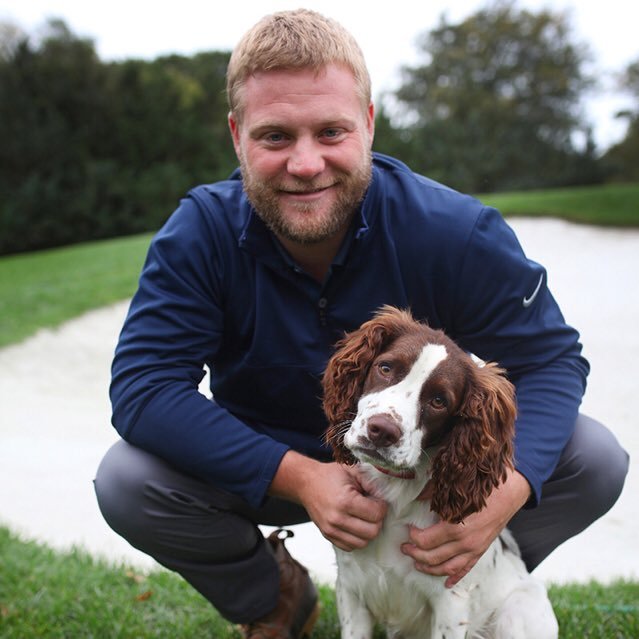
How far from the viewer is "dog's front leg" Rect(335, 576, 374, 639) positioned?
2.66 m

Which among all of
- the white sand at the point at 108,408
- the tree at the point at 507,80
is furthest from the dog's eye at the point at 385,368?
the tree at the point at 507,80

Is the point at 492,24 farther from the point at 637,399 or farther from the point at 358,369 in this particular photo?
the point at 358,369

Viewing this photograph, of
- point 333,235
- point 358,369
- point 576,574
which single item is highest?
point 333,235

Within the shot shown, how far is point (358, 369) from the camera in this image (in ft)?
7.58

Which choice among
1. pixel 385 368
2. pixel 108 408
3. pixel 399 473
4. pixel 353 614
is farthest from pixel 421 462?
pixel 108 408

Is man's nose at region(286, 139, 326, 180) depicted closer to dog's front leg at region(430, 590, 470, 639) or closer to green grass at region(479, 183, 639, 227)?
dog's front leg at region(430, 590, 470, 639)

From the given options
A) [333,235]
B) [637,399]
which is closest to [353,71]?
[333,235]

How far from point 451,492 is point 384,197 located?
1102 millimetres

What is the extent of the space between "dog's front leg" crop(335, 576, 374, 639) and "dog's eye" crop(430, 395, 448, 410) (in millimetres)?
829

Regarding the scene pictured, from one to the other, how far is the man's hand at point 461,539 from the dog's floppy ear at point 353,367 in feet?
1.06

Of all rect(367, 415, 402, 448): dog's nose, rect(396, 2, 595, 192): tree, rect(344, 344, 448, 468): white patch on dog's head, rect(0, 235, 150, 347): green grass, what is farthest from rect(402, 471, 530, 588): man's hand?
rect(396, 2, 595, 192): tree

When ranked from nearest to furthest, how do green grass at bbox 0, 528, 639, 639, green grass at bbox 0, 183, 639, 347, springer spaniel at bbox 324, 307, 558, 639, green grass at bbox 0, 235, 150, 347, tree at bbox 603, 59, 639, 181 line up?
springer spaniel at bbox 324, 307, 558, 639 < green grass at bbox 0, 528, 639, 639 < green grass at bbox 0, 235, 150, 347 < green grass at bbox 0, 183, 639, 347 < tree at bbox 603, 59, 639, 181

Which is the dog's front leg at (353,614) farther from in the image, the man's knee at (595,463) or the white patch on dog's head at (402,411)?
the man's knee at (595,463)

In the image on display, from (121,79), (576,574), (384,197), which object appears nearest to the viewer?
(384,197)
